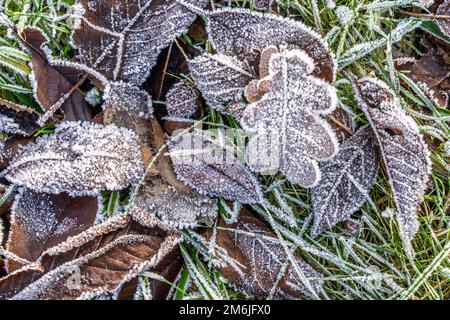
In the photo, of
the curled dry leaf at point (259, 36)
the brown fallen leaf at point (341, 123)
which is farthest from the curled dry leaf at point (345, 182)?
the curled dry leaf at point (259, 36)

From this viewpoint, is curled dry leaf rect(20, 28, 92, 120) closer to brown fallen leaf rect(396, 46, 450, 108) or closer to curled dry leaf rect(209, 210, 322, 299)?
curled dry leaf rect(209, 210, 322, 299)

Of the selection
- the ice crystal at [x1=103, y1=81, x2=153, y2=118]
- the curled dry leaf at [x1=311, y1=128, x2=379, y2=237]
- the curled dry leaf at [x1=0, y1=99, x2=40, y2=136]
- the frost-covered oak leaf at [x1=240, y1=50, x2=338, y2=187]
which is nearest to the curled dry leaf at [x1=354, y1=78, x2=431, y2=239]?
the curled dry leaf at [x1=311, y1=128, x2=379, y2=237]

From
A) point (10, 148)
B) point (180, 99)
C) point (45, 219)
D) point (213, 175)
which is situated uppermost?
point (180, 99)

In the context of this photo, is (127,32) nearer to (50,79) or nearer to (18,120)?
(50,79)

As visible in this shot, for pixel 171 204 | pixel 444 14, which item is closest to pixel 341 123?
pixel 444 14
